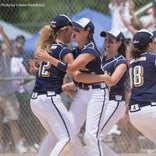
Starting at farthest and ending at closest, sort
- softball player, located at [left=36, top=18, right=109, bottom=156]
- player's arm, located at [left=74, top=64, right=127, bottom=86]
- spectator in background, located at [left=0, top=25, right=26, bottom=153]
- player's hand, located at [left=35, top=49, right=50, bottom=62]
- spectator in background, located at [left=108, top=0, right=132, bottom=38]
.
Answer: spectator in background, located at [left=108, top=0, right=132, bottom=38]
spectator in background, located at [left=0, top=25, right=26, bottom=153]
softball player, located at [left=36, top=18, right=109, bottom=156]
player's arm, located at [left=74, top=64, right=127, bottom=86]
player's hand, located at [left=35, top=49, right=50, bottom=62]

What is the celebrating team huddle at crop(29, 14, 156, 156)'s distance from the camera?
297 inches

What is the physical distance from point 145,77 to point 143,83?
0.25 feet

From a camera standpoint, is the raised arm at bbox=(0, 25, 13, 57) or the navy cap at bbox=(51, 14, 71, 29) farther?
the raised arm at bbox=(0, 25, 13, 57)

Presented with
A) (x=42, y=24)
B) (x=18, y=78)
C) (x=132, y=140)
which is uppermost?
(x=42, y=24)

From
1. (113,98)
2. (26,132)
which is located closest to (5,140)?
(26,132)

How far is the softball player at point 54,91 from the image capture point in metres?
7.63

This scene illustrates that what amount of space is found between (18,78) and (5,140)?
3.99 feet

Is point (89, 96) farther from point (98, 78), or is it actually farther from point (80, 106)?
point (98, 78)

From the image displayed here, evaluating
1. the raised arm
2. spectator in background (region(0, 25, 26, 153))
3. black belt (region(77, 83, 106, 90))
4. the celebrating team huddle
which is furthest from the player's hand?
spectator in background (region(0, 25, 26, 153))

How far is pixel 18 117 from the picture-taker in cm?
1140

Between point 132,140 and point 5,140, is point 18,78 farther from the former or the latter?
point 132,140

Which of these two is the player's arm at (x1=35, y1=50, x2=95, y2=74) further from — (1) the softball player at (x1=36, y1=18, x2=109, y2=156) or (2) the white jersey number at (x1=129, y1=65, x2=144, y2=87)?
(2) the white jersey number at (x1=129, y1=65, x2=144, y2=87)

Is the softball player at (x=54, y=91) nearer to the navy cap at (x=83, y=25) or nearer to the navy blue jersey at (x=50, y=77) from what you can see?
the navy blue jersey at (x=50, y=77)

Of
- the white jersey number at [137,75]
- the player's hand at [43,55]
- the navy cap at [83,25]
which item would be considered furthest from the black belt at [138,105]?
the player's hand at [43,55]
